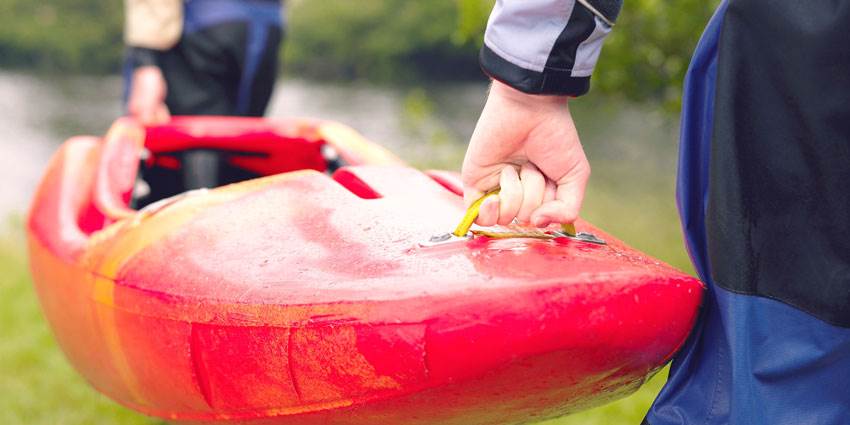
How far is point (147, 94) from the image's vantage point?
3.29m

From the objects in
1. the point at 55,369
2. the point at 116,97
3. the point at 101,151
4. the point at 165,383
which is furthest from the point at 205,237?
the point at 116,97

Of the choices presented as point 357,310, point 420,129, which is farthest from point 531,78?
point 420,129

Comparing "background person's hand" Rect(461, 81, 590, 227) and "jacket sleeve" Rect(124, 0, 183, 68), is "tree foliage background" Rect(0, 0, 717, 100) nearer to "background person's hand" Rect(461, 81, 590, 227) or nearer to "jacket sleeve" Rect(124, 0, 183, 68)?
"jacket sleeve" Rect(124, 0, 183, 68)

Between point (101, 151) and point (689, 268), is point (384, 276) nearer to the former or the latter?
point (101, 151)

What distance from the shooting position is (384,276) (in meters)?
1.27

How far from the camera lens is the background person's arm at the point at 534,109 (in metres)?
1.16

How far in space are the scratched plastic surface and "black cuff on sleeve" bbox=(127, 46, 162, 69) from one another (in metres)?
1.44

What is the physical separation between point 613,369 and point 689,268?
14.3 feet

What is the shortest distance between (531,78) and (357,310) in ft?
1.28

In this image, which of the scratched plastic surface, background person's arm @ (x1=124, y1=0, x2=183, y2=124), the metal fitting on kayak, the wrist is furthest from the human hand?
the wrist

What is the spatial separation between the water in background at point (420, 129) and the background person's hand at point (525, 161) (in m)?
4.39

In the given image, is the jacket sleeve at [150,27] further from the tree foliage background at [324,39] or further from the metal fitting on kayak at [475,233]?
the tree foliage background at [324,39]

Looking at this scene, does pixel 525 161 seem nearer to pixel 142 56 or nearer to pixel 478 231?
pixel 478 231

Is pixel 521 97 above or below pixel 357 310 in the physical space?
above
